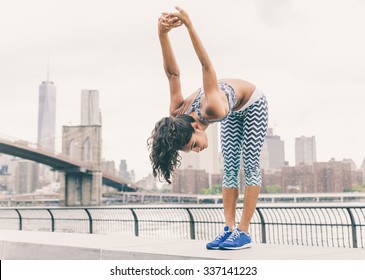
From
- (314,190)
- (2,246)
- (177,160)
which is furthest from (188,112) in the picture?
(314,190)

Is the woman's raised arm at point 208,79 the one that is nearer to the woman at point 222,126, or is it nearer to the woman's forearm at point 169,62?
the woman at point 222,126

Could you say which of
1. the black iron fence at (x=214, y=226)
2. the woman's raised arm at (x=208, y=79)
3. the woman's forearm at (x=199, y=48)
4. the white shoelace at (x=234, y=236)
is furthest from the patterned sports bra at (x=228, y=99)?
the black iron fence at (x=214, y=226)

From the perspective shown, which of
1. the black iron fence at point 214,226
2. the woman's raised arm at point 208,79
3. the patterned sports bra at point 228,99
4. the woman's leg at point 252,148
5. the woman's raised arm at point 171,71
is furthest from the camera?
the black iron fence at point 214,226

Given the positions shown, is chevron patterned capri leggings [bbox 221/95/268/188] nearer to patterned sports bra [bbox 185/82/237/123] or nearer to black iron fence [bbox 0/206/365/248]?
patterned sports bra [bbox 185/82/237/123]

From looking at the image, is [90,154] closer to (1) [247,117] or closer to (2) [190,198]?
(2) [190,198]

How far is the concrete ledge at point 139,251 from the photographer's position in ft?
9.96

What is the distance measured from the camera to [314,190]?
82.2m

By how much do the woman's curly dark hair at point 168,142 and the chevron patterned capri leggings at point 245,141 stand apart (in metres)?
0.57

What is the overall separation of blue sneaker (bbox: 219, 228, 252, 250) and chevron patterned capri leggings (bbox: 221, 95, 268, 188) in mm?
346

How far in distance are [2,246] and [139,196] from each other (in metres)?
58.2

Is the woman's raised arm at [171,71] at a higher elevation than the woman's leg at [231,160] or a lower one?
higher

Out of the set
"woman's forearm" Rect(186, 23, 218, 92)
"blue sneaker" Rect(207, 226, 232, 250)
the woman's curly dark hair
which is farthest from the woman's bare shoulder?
"blue sneaker" Rect(207, 226, 232, 250)

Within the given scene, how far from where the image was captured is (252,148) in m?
3.56

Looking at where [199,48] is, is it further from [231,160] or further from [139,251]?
[139,251]
